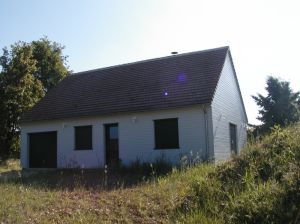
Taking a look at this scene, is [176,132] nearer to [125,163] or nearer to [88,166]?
[125,163]

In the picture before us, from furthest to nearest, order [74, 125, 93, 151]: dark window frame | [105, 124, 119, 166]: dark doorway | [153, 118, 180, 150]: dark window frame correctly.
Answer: [74, 125, 93, 151]: dark window frame
[105, 124, 119, 166]: dark doorway
[153, 118, 180, 150]: dark window frame

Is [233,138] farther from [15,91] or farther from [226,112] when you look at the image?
[15,91]

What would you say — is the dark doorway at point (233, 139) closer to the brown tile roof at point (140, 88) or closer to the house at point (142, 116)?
the house at point (142, 116)

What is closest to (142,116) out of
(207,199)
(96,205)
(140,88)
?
(140,88)

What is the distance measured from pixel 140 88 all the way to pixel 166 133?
3.42 meters

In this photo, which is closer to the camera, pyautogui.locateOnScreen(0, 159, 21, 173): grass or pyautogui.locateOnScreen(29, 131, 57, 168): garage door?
pyautogui.locateOnScreen(29, 131, 57, 168): garage door

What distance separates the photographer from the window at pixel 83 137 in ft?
72.0

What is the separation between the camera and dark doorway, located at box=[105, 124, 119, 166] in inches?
827

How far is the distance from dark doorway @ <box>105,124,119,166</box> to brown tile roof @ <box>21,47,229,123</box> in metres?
1.01

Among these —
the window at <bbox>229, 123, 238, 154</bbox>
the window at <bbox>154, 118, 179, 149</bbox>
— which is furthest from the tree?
the window at <bbox>154, 118, 179, 149</bbox>

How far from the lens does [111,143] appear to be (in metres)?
21.3

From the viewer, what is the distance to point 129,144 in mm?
20391

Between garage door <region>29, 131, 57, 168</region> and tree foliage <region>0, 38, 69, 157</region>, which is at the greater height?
tree foliage <region>0, 38, 69, 157</region>

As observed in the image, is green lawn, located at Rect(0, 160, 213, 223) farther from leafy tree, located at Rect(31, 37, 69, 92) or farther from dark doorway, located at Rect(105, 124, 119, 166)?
leafy tree, located at Rect(31, 37, 69, 92)
